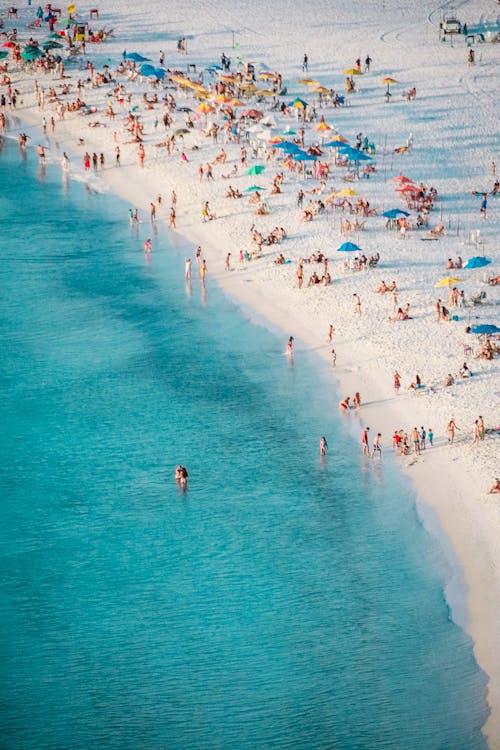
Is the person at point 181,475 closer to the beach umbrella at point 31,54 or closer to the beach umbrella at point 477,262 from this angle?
the beach umbrella at point 477,262

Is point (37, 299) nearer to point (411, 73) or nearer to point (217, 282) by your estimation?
point (217, 282)

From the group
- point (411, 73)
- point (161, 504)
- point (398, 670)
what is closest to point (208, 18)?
point (411, 73)

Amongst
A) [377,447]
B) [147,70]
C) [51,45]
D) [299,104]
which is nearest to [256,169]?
[299,104]

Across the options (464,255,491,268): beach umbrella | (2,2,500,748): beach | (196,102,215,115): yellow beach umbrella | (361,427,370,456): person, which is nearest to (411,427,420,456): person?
(2,2,500,748): beach

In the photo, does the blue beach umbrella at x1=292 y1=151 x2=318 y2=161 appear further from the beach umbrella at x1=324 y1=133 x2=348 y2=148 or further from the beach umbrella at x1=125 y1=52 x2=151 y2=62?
the beach umbrella at x1=125 y1=52 x2=151 y2=62

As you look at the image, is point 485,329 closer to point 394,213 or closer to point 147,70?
point 394,213

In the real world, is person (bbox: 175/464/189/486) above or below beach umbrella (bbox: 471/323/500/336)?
below
